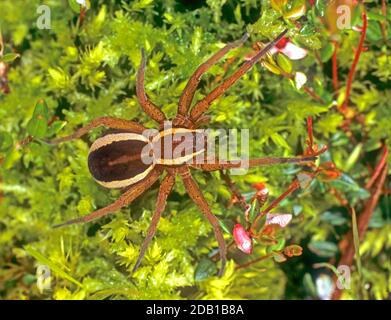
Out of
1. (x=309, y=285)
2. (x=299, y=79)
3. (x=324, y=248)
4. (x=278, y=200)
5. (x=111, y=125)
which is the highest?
(x=299, y=79)

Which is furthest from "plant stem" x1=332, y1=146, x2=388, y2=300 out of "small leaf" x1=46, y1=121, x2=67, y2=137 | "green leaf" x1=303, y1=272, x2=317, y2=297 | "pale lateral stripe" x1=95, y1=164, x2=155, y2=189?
"small leaf" x1=46, y1=121, x2=67, y2=137

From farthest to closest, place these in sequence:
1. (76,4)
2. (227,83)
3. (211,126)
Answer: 1. (211,126)
2. (76,4)
3. (227,83)

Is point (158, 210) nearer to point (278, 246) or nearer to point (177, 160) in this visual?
point (177, 160)

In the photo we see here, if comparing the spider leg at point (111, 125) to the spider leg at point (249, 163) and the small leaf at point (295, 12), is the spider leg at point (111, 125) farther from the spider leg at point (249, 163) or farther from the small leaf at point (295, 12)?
the small leaf at point (295, 12)

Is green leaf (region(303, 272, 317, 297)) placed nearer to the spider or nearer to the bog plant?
the bog plant

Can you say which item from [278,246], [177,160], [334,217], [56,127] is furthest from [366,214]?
[56,127]

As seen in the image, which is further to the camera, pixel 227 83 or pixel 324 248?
pixel 324 248
